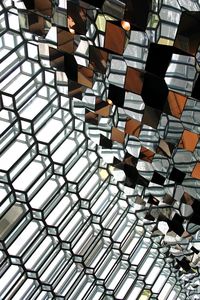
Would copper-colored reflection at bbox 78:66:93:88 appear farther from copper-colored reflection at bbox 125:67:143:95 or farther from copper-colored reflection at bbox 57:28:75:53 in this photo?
copper-colored reflection at bbox 125:67:143:95

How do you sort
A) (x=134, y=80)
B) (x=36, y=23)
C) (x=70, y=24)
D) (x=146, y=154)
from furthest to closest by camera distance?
1. (x=146, y=154)
2. (x=36, y=23)
3. (x=70, y=24)
4. (x=134, y=80)

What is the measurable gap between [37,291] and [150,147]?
4.49 meters

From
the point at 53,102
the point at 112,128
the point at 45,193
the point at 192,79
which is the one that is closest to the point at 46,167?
the point at 45,193

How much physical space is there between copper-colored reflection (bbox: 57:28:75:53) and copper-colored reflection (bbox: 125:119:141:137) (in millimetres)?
1170

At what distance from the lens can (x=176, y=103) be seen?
5.15 metres

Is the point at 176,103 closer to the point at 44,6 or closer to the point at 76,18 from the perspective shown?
the point at 76,18

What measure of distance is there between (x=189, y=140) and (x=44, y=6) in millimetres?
2117

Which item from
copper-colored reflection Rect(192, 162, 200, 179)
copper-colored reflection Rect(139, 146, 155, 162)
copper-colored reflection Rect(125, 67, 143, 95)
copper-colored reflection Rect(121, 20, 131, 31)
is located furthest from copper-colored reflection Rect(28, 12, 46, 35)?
copper-colored reflection Rect(192, 162, 200, 179)

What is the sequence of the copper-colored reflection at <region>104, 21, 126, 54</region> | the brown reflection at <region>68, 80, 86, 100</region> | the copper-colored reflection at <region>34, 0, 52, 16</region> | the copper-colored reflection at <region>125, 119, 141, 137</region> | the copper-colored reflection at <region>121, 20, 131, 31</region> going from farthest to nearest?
the brown reflection at <region>68, 80, 86, 100</region>
the copper-colored reflection at <region>125, 119, 141, 137</region>
the copper-colored reflection at <region>34, 0, 52, 16</region>
the copper-colored reflection at <region>104, 21, 126, 54</region>
the copper-colored reflection at <region>121, 20, 131, 31</region>

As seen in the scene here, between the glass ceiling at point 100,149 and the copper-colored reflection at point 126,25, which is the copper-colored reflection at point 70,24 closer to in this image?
the glass ceiling at point 100,149

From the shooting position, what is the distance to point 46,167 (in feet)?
28.6

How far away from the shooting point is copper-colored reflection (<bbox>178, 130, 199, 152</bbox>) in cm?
565

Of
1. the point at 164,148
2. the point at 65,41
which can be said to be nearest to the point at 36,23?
the point at 65,41

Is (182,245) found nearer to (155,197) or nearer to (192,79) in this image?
(155,197)
